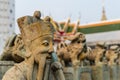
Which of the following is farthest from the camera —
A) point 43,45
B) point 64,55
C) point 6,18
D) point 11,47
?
point 6,18

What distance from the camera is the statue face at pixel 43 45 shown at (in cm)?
331

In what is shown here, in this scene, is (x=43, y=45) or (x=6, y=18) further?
(x=6, y=18)

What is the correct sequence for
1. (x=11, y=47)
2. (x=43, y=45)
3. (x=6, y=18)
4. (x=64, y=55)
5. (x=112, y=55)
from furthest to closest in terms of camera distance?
(x=6, y=18) → (x=112, y=55) → (x=64, y=55) → (x=11, y=47) → (x=43, y=45)

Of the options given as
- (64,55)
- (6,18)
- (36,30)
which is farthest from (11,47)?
(6,18)

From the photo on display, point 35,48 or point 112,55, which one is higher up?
point 35,48

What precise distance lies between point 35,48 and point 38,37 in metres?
0.12

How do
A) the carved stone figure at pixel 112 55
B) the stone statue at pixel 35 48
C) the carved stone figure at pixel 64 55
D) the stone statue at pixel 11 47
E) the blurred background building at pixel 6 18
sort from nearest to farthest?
the stone statue at pixel 35 48, the stone statue at pixel 11 47, the carved stone figure at pixel 64 55, the carved stone figure at pixel 112 55, the blurred background building at pixel 6 18

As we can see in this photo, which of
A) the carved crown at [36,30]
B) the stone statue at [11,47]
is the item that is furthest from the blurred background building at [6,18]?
the carved crown at [36,30]

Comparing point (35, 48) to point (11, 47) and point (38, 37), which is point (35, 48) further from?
point (11, 47)

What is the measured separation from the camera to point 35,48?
3344mm

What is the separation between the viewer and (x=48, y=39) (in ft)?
11.0

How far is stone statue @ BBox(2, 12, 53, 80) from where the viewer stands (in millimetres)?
3311

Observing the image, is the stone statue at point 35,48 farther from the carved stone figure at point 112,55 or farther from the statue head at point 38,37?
the carved stone figure at point 112,55

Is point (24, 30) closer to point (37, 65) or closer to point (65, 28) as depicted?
point (37, 65)
